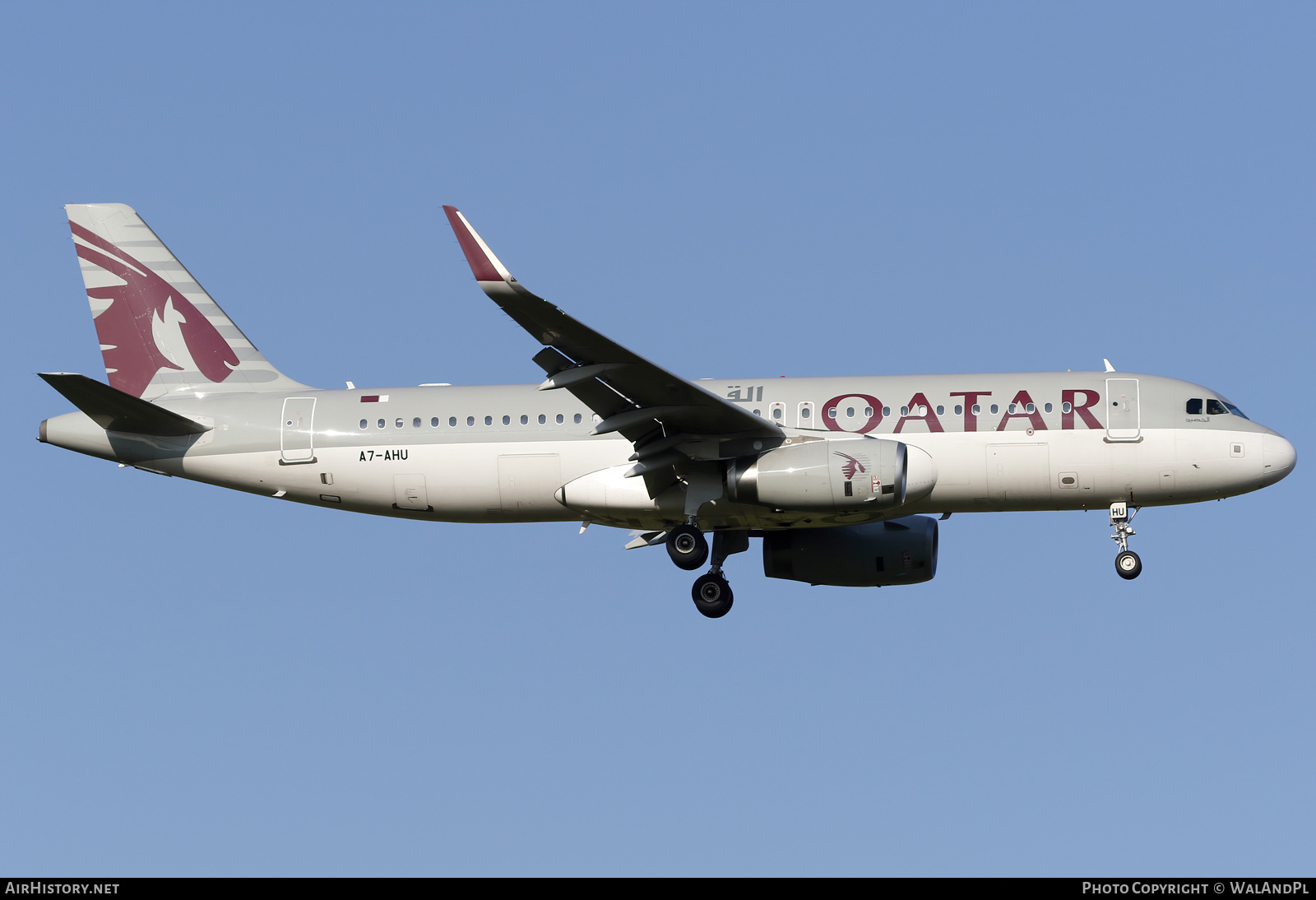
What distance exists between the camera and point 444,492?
113 ft

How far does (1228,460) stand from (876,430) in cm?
722

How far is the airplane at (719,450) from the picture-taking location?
31703mm

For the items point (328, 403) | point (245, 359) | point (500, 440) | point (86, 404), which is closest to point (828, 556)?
point (500, 440)

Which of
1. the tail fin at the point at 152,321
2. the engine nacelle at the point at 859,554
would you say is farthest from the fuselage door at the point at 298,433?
the engine nacelle at the point at 859,554

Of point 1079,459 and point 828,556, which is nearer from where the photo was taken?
point 1079,459

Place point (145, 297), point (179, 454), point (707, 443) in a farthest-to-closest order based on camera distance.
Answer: point (145, 297)
point (179, 454)
point (707, 443)

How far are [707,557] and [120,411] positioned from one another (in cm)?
1302

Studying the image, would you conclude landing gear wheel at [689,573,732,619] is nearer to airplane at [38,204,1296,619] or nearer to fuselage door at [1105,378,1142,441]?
airplane at [38,204,1296,619]

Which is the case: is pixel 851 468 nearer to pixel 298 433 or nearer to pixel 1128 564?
pixel 1128 564

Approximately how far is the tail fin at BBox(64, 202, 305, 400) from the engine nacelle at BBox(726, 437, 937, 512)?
1164 centimetres

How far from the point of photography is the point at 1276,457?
108 feet

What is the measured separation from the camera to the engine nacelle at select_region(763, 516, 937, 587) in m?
36.7

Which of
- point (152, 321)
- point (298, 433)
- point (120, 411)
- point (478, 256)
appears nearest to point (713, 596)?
point (298, 433)

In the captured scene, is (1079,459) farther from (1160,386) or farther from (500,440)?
(500,440)
